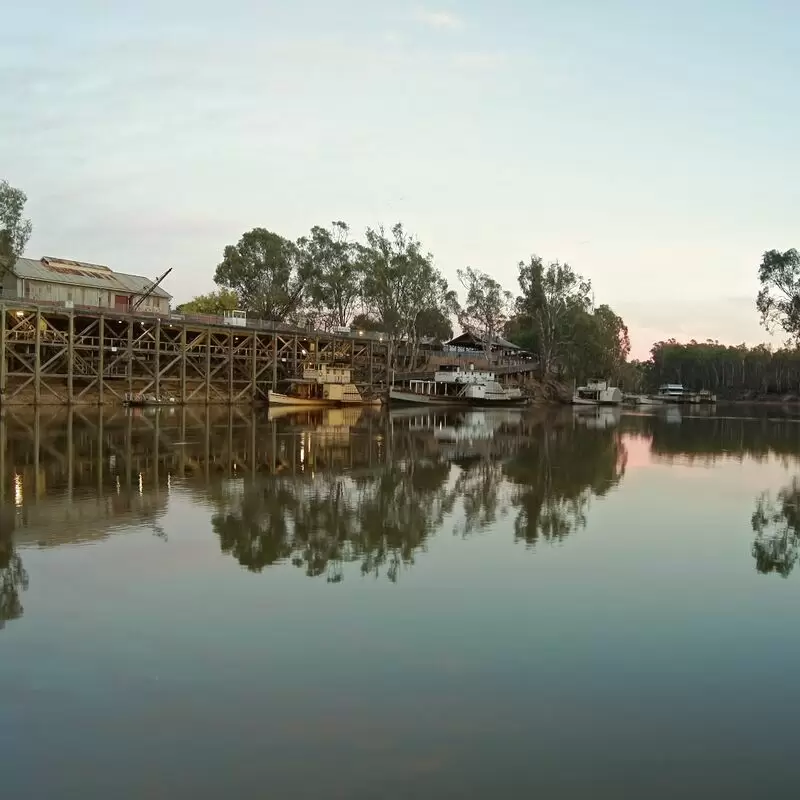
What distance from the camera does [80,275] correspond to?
183 feet

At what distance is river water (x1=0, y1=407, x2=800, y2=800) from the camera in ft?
18.1

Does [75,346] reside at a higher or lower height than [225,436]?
higher

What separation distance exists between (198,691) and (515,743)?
108 inches

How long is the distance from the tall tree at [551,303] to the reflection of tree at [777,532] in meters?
64.7

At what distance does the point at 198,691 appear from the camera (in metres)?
6.68

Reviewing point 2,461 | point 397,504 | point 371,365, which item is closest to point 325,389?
point 371,365

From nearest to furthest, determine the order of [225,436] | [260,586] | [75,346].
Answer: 1. [260,586]
2. [225,436]
3. [75,346]

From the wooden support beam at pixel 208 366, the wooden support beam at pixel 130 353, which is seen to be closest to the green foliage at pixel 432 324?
the wooden support beam at pixel 208 366

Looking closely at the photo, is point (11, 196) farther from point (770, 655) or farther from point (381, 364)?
point (770, 655)

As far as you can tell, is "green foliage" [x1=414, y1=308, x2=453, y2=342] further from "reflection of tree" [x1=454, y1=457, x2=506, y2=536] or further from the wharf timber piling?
"reflection of tree" [x1=454, y1=457, x2=506, y2=536]

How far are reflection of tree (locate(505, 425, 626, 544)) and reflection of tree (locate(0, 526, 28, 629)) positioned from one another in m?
7.79

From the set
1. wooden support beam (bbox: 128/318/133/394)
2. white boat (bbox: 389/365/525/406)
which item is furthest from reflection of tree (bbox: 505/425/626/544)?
white boat (bbox: 389/365/525/406)

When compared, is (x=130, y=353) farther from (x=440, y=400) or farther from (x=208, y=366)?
(x=440, y=400)

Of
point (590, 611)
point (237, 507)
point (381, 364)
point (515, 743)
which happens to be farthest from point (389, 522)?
point (381, 364)
